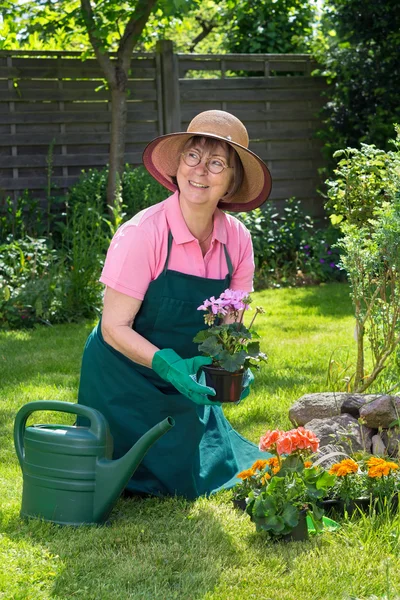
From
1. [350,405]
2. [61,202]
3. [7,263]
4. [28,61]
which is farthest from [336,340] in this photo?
[28,61]

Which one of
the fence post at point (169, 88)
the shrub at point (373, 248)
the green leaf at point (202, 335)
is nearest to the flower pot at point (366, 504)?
the green leaf at point (202, 335)

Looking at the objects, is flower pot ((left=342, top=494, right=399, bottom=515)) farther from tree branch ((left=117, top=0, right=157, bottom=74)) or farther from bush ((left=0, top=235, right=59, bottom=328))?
tree branch ((left=117, top=0, right=157, bottom=74))

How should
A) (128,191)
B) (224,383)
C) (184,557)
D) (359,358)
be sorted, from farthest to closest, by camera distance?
(128,191)
(359,358)
(224,383)
(184,557)

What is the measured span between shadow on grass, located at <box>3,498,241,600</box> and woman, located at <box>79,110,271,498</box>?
8.7 inches

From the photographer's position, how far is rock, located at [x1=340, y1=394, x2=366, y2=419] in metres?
3.71

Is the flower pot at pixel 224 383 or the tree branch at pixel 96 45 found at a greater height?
the tree branch at pixel 96 45

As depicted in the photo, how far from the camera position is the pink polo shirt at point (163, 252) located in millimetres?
3154

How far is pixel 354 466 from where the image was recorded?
292cm

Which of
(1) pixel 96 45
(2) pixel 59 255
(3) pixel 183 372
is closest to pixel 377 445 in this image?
(3) pixel 183 372

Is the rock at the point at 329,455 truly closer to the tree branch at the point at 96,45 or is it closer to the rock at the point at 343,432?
the rock at the point at 343,432

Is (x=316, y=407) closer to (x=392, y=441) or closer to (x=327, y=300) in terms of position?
(x=392, y=441)

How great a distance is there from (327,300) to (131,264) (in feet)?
13.7

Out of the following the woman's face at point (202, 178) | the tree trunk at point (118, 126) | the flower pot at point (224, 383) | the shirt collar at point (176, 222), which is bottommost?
the flower pot at point (224, 383)

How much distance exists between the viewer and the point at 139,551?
277 cm
